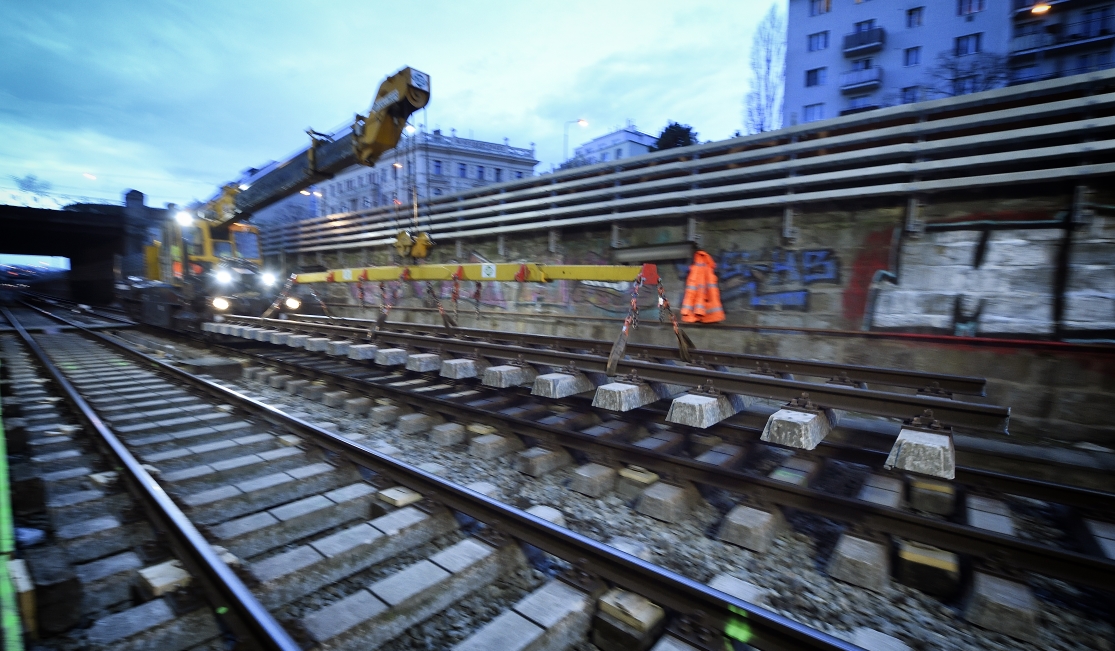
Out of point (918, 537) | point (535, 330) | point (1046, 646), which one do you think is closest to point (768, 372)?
point (918, 537)

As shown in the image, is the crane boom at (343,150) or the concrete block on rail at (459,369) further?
the crane boom at (343,150)

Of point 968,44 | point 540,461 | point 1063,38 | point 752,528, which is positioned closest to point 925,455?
point 752,528

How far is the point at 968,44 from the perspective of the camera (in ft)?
96.1

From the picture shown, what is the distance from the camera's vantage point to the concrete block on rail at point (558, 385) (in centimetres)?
512

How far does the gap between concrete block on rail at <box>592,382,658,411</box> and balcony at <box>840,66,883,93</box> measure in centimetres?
3832

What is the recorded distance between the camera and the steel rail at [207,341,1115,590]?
8.63ft

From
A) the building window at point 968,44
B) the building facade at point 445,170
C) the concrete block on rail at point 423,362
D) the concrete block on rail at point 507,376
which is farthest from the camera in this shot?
the building facade at point 445,170

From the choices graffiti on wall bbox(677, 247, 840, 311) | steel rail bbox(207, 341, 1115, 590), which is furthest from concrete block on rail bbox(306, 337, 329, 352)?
graffiti on wall bbox(677, 247, 840, 311)

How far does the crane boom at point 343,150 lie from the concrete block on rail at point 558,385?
5513mm

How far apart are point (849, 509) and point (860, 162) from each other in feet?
22.3

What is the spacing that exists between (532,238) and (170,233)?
1046 centimetres

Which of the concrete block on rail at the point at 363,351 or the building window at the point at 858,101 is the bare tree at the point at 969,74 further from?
the concrete block on rail at the point at 363,351

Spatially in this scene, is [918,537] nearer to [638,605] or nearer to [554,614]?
[638,605]

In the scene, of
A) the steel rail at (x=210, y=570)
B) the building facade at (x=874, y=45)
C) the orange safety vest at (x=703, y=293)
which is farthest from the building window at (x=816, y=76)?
the steel rail at (x=210, y=570)
